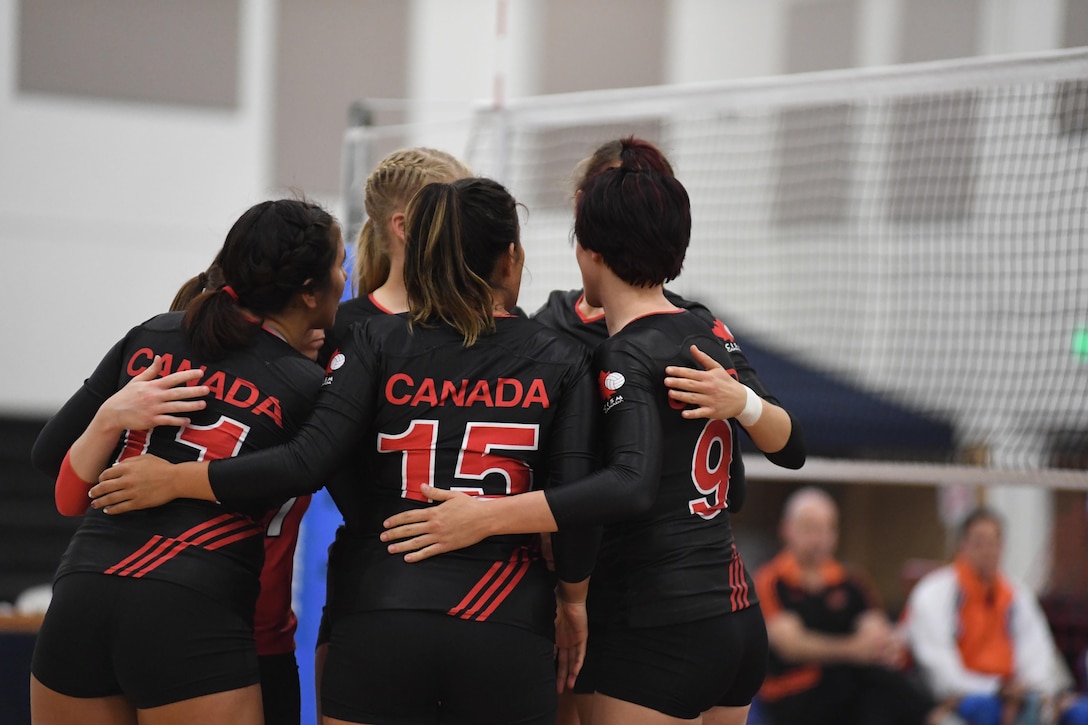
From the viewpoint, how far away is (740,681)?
9.09 feet

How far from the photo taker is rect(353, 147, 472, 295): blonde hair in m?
3.18

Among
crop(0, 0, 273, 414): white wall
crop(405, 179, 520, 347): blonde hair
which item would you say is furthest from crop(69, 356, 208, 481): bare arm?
crop(0, 0, 273, 414): white wall

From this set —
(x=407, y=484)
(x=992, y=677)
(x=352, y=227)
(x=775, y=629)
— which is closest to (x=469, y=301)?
(x=407, y=484)

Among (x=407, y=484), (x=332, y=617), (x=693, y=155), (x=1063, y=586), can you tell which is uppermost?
(x=693, y=155)

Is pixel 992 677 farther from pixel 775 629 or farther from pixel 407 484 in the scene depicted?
pixel 407 484

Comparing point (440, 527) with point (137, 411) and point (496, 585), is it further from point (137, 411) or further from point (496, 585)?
point (137, 411)

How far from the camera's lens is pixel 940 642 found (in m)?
7.10

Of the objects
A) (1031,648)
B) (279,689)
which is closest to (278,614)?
(279,689)

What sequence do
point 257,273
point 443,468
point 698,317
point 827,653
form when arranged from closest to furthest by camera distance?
point 443,468
point 257,273
point 698,317
point 827,653

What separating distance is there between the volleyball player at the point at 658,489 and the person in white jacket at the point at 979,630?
4.81 metres

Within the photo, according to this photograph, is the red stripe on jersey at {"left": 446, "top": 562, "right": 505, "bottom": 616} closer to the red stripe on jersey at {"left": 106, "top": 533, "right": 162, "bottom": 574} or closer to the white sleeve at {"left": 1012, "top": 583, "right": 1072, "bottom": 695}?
the red stripe on jersey at {"left": 106, "top": 533, "right": 162, "bottom": 574}

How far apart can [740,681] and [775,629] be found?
457 centimetres

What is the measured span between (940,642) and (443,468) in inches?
221

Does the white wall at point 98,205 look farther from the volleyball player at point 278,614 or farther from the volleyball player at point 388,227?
the volleyball player at point 278,614
